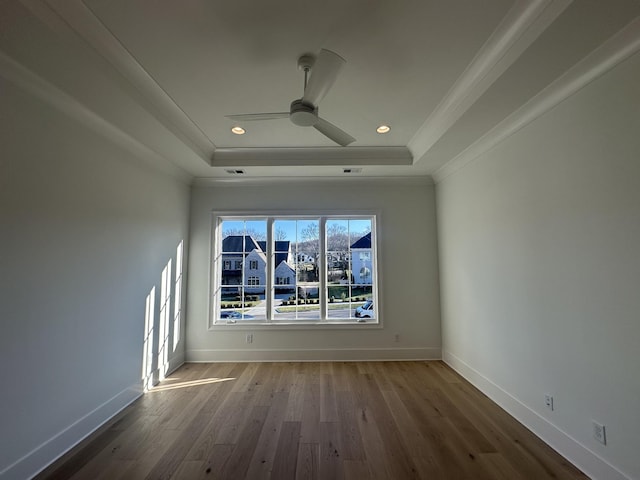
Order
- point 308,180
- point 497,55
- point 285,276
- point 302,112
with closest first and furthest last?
point 497,55 < point 302,112 < point 308,180 < point 285,276

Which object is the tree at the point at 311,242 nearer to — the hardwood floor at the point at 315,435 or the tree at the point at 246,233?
the tree at the point at 246,233

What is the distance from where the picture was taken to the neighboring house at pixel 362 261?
438cm

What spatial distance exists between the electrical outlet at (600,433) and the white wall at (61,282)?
365 centimetres

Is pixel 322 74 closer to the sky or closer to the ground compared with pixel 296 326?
closer to the sky

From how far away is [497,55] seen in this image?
1893 mm

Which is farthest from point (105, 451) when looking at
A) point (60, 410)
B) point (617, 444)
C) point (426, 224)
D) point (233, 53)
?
point (426, 224)

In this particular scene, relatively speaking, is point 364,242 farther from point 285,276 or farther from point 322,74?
point 322,74

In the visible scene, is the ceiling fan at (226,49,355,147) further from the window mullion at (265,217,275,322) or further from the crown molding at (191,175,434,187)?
the window mullion at (265,217,275,322)

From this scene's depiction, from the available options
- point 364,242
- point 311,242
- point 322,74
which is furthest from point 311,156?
point 322,74

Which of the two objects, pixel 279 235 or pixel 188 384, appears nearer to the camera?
pixel 188 384

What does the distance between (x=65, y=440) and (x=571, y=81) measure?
14.4 ft

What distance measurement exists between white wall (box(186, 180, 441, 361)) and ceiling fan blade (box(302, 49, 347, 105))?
7.94ft

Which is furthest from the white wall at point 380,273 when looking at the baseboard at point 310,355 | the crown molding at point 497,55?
the crown molding at point 497,55

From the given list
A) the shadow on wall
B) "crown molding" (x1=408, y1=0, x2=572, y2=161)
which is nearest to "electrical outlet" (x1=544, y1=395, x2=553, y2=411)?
"crown molding" (x1=408, y1=0, x2=572, y2=161)
